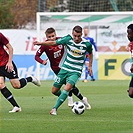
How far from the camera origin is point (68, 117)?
12.6 m

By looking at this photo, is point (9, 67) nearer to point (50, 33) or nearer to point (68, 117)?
point (50, 33)

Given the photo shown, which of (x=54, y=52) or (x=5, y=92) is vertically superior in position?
(x=54, y=52)

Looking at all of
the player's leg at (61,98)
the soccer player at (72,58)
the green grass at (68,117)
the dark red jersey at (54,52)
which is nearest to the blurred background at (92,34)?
the green grass at (68,117)

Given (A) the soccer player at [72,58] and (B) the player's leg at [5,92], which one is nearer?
(A) the soccer player at [72,58]

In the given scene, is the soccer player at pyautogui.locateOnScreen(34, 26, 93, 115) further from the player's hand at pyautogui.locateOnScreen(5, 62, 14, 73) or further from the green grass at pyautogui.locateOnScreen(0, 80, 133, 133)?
the player's hand at pyautogui.locateOnScreen(5, 62, 14, 73)

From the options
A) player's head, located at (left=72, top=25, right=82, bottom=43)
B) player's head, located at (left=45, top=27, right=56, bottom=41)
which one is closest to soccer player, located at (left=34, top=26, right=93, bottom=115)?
player's head, located at (left=72, top=25, right=82, bottom=43)

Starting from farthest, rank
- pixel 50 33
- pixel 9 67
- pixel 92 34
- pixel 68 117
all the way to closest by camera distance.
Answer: pixel 92 34
pixel 50 33
pixel 9 67
pixel 68 117

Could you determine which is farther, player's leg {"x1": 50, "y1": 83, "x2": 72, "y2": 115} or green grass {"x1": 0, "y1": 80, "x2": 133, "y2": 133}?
player's leg {"x1": 50, "y1": 83, "x2": 72, "y2": 115}

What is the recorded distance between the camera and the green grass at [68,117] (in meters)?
10.8

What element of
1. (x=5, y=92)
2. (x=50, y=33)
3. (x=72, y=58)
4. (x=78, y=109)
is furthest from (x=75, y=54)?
(x=5, y=92)

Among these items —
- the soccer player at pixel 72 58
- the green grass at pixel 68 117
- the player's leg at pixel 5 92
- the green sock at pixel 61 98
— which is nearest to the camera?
the green grass at pixel 68 117

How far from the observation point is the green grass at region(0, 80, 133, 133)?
10.8 metres

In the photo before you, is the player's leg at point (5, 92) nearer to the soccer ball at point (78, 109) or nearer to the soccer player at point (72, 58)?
the soccer player at point (72, 58)

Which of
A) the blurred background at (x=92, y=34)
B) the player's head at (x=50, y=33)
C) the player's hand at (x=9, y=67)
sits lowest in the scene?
the blurred background at (x=92, y=34)
